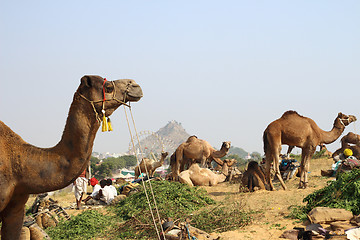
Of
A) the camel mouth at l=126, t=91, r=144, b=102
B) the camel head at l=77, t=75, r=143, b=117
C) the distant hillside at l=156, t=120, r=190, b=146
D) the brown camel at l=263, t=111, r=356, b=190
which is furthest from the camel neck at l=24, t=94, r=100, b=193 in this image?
the distant hillside at l=156, t=120, r=190, b=146

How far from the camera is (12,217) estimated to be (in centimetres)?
528

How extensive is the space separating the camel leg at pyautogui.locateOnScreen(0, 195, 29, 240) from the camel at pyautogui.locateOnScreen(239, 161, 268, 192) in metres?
10.0

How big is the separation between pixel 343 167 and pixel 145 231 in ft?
26.5

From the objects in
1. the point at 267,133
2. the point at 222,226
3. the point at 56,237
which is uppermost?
the point at 267,133

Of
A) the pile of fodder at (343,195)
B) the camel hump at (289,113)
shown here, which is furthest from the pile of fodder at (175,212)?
the camel hump at (289,113)

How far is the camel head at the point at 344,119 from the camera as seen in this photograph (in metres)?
16.3

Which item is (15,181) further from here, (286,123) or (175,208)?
(286,123)

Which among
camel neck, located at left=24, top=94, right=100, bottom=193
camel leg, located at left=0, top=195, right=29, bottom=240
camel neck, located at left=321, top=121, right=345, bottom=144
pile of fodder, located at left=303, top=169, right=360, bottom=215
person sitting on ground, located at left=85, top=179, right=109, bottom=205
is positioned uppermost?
camel neck, located at left=24, top=94, right=100, bottom=193

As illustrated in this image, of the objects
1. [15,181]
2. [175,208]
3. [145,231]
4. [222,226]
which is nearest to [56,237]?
[145,231]

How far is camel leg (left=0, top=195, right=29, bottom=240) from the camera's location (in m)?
5.26

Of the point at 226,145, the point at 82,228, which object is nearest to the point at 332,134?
the point at 226,145

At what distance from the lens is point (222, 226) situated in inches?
378

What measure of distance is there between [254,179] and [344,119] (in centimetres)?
489

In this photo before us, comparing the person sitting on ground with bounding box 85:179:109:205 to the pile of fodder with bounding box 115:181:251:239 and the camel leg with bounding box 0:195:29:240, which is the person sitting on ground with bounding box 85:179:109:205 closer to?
the pile of fodder with bounding box 115:181:251:239
